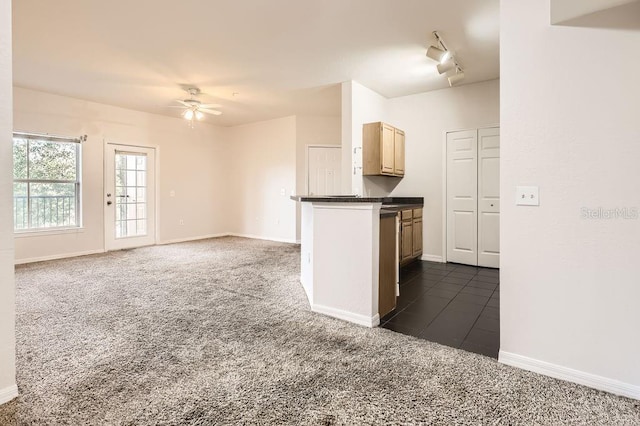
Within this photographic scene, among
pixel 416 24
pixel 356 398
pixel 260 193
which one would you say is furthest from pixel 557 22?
pixel 260 193

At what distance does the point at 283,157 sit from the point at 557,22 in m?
5.77

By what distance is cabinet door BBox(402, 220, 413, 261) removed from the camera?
187 inches

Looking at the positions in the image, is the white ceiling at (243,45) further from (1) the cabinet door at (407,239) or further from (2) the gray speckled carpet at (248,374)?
(2) the gray speckled carpet at (248,374)

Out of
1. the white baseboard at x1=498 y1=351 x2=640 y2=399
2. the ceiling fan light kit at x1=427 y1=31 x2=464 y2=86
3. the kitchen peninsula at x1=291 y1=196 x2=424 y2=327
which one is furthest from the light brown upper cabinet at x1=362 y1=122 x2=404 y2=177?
the white baseboard at x1=498 y1=351 x2=640 y2=399

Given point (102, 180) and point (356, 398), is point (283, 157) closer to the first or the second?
point (102, 180)

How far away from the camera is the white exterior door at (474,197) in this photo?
16.1 ft

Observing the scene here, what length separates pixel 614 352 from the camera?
71.2 inches

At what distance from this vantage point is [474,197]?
507 cm

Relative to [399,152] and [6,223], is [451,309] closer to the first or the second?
[399,152]

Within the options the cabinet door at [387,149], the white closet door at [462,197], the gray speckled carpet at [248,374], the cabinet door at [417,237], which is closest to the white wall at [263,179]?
the cabinet door at [387,149]

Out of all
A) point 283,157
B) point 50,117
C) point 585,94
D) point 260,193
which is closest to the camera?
point 585,94

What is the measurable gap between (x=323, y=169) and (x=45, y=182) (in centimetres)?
498

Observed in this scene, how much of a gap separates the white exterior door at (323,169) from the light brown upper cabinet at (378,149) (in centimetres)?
219

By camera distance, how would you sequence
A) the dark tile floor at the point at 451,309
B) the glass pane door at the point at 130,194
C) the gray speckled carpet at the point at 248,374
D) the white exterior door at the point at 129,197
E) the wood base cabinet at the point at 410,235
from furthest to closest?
1. the glass pane door at the point at 130,194
2. the white exterior door at the point at 129,197
3. the wood base cabinet at the point at 410,235
4. the dark tile floor at the point at 451,309
5. the gray speckled carpet at the point at 248,374
